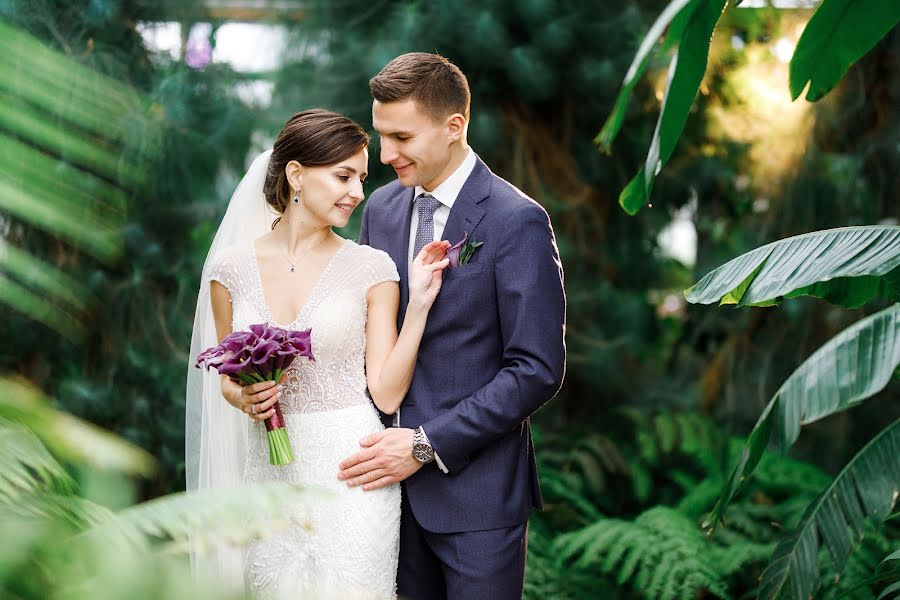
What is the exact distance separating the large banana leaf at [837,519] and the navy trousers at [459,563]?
788 millimetres

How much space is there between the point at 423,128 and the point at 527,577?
247 cm

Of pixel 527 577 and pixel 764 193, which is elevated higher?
pixel 764 193

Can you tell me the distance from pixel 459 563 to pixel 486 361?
1.90 ft

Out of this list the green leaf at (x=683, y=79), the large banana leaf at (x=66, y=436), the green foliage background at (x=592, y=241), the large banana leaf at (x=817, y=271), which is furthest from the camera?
the green foliage background at (x=592, y=241)

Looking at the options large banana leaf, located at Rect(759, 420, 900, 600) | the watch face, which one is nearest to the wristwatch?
the watch face

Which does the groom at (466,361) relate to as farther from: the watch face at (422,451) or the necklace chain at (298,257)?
the necklace chain at (298,257)

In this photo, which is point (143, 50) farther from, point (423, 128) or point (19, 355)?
point (423, 128)

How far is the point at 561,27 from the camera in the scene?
4.91 meters

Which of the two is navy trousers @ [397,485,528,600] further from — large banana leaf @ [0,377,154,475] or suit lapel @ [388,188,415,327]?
large banana leaf @ [0,377,154,475]

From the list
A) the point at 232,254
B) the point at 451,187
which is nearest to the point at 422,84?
the point at 451,187

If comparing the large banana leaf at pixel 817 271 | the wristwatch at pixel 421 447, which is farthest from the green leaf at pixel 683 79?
the wristwatch at pixel 421 447

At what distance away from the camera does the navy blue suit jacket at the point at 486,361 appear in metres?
Result: 2.83

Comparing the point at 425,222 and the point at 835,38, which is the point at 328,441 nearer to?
the point at 425,222

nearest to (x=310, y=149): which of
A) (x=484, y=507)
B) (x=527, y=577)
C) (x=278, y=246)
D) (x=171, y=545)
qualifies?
(x=278, y=246)
